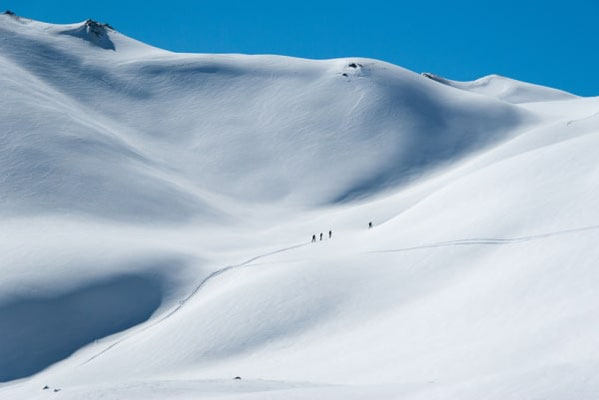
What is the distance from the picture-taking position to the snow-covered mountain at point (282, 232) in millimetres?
20641

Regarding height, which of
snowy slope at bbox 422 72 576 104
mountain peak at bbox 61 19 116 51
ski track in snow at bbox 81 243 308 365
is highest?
snowy slope at bbox 422 72 576 104

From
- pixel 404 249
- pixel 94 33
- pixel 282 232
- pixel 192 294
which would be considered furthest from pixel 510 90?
pixel 192 294

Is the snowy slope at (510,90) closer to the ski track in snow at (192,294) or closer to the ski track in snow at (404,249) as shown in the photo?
the ski track in snow at (192,294)

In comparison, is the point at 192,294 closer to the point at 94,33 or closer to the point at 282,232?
the point at 282,232

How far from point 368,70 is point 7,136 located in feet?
117

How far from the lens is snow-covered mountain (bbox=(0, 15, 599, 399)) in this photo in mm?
20641

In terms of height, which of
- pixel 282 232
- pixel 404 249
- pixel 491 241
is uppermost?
pixel 282 232

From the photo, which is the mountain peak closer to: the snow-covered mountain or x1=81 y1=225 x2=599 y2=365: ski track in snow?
the snow-covered mountain

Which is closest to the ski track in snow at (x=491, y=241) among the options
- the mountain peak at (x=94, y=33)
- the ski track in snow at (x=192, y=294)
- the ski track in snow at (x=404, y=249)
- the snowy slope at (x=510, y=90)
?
the ski track in snow at (x=404, y=249)

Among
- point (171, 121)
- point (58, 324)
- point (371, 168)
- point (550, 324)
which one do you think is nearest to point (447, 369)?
point (550, 324)

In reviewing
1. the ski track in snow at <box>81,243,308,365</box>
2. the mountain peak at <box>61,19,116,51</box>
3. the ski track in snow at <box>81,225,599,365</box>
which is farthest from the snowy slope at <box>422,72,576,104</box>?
the ski track in snow at <box>81,225,599,365</box>

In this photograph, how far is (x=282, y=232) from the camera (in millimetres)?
47062

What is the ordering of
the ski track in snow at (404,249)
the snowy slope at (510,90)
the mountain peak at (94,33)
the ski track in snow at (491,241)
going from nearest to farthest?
the ski track in snow at (491,241) → the ski track in snow at (404,249) → the mountain peak at (94,33) → the snowy slope at (510,90)

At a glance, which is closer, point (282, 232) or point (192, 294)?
point (192, 294)
